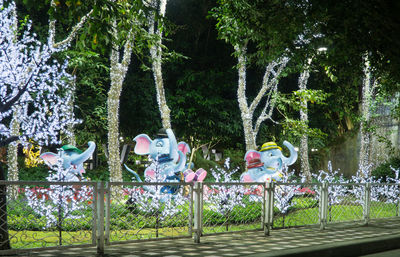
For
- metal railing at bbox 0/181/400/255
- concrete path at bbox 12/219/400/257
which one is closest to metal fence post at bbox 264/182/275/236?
metal railing at bbox 0/181/400/255

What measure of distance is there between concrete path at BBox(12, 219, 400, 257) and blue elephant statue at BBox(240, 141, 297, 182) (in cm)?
418

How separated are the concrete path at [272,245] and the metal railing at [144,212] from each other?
0.15 m

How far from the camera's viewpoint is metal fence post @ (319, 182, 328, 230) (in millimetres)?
9883

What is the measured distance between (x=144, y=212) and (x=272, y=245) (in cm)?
225

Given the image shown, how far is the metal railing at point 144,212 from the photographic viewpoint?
6.54 metres

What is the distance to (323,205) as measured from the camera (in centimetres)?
991

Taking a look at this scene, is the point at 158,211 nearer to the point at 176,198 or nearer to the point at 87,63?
the point at 176,198

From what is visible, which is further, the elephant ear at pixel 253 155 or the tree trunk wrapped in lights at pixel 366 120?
the tree trunk wrapped in lights at pixel 366 120

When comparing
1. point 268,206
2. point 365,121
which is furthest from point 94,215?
point 365,121

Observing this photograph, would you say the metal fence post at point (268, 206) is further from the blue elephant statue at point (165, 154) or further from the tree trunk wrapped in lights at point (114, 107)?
the tree trunk wrapped in lights at point (114, 107)

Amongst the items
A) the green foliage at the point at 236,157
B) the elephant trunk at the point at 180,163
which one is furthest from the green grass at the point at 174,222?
the green foliage at the point at 236,157

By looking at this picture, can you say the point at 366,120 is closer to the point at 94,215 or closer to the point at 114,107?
the point at 114,107

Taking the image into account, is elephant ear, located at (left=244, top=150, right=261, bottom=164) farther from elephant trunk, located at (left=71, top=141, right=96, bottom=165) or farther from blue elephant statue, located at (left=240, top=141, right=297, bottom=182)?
elephant trunk, located at (left=71, top=141, right=96, bottom=165)

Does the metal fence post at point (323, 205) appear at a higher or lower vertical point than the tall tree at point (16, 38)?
lower
